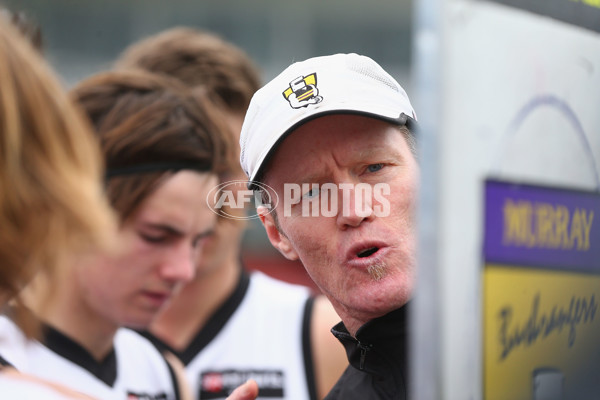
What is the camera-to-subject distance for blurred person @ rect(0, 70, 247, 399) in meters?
2.70

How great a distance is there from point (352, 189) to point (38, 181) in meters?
0.65

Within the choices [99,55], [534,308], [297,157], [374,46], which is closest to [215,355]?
[297,157]

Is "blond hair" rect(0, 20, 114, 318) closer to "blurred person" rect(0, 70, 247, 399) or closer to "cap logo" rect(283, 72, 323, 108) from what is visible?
"cap logo" rect(283, 72, 323, 108)

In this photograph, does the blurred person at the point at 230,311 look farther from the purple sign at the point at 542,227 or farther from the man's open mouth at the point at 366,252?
the purple sign at the point at 542,227

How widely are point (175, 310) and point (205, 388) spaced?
1.46 ft

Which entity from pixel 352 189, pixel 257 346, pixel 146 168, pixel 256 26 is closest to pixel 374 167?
pixel 352 189

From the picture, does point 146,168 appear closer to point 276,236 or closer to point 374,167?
point 276,236

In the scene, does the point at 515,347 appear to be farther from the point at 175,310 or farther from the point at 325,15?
the point at 325,15

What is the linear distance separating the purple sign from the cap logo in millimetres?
607

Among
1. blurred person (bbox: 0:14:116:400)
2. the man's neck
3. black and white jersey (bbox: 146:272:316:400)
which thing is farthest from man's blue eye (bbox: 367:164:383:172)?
black and white jersey (bbox: 146:272:316:400)

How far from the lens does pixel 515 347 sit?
1.11 meters

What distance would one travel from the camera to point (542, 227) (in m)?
1.12

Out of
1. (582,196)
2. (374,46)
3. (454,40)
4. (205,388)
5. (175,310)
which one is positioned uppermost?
(374,46)

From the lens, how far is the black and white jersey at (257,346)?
10.3 feet
